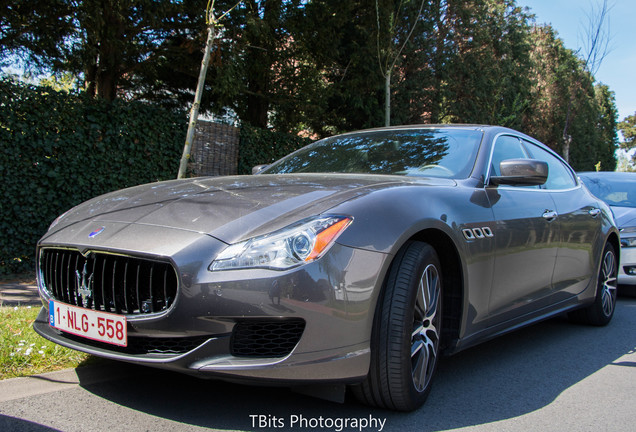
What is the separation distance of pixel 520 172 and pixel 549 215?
Answer: 653 millimetres

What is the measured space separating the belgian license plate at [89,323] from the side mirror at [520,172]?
2239 millimetres

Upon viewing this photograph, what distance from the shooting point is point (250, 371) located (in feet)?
7.10

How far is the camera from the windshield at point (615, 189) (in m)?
7.36

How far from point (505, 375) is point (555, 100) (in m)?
27.8

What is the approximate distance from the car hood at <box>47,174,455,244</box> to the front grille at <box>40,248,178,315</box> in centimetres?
20

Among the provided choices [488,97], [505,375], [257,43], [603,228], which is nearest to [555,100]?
[488,97]

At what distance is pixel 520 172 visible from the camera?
129 inches

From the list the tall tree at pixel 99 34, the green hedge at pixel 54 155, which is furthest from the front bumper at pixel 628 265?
the tall tree at pixel 99 34

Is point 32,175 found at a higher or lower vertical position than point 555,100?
lower

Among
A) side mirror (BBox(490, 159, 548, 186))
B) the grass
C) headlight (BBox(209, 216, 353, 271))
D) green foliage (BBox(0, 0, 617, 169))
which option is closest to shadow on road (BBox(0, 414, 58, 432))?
the grass

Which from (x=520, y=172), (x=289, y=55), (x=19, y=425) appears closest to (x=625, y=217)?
(x=520, y=172)

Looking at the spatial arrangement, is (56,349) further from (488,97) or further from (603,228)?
(488,97)

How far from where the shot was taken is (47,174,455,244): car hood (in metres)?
2.39

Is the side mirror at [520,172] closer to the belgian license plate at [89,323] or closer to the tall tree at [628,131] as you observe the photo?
the belgian license plate at [89,323]
